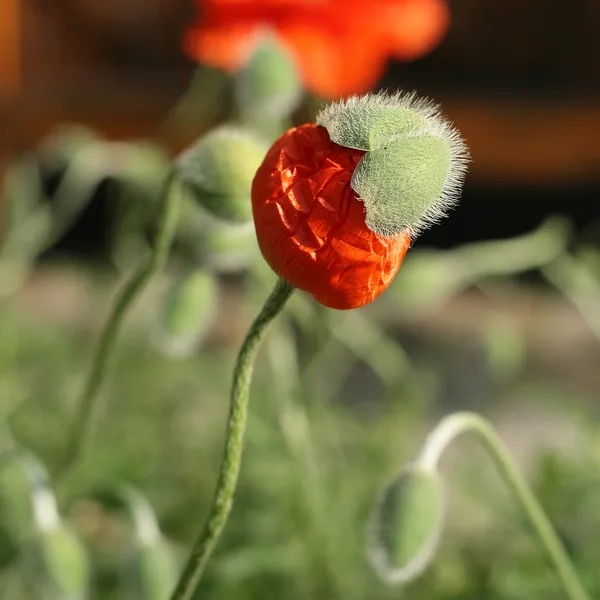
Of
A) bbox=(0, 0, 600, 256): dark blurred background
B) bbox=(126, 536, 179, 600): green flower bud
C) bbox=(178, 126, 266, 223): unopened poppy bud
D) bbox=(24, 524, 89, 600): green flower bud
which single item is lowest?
bbox=(0, 0, 600, 256): dark blurred background

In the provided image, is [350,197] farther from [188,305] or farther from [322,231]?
[188,305]

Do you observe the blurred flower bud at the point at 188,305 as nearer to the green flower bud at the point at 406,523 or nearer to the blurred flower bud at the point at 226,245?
the blurred flower bud at the point at 226,245

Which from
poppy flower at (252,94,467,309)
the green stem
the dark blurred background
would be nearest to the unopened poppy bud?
the green stem

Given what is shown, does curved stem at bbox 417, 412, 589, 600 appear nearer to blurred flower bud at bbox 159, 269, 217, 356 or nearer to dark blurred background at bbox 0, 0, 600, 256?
blurred flower bud at bbox 159, 269, 217, 356

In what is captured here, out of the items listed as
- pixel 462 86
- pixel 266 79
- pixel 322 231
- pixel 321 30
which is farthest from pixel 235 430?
pixel 462 86

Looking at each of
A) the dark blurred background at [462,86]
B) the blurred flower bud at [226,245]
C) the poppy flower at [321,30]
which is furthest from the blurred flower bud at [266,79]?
the dark blurred background at [462,86]

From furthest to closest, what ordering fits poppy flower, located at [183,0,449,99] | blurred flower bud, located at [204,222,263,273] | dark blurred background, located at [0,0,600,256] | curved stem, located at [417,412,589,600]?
dark blurred background, located at [0,0,600,256] < poppy flower, located at [183,0,449,99] < blurred flower bud, located at [204,222,263,273] < curved stem, located at [417,412,589,600]
